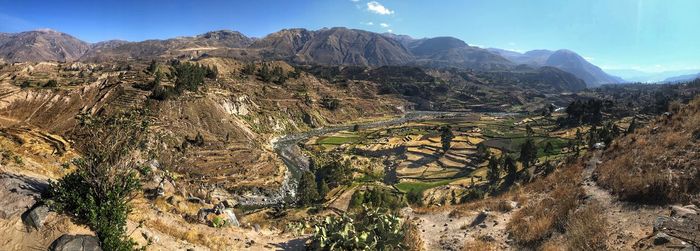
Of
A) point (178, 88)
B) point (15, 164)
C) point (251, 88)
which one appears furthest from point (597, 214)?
point (251, 88)

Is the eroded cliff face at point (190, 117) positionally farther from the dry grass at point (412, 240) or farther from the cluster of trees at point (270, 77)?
the dry grass at point (412, 240)

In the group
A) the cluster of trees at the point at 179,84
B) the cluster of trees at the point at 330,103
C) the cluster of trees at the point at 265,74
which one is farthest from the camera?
the cluster of trees at the point at 265,74

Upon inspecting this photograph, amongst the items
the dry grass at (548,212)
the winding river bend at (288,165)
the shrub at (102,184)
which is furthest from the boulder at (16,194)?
the winding river bend at (288,165)

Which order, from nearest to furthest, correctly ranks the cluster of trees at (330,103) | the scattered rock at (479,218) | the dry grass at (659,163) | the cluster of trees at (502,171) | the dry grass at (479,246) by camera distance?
1. the dry grass at (659,163)
2. the dry grass at (479,246)
3. the scattered rock at (479,218)
4. the cluster of trees at (502,171)
5. the cluster of trees at (330,103)

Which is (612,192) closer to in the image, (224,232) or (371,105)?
(224,232)

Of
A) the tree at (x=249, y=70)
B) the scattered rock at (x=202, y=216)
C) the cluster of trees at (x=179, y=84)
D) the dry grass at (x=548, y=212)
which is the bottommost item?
the scattered rock at (x=202, y=216)

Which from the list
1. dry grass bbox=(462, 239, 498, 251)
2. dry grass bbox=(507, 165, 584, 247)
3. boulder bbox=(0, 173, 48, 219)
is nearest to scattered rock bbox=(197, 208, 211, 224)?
boulder bbox=(0, 173, 48, 219)
